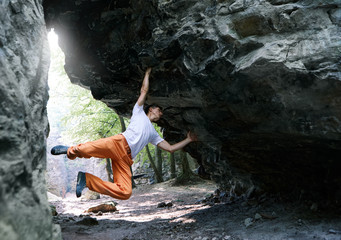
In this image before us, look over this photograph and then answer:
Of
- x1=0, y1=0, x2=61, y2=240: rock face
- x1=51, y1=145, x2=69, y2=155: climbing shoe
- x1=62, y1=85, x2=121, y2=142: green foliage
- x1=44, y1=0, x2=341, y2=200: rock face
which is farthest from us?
x1=62, y1=85, x2=121, y2=142: green foliage

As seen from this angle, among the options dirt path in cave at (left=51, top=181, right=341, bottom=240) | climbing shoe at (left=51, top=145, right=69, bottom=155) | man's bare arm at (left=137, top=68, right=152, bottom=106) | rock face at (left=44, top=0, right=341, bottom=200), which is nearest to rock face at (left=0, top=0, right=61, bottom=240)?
climbing shoe at (left=51, top=145, right=69, bottom=155)

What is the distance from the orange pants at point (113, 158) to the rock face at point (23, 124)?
107 centimetres

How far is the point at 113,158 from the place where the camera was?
490 centimetres

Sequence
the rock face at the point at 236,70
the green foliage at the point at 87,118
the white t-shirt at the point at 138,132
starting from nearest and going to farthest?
the rock face at the point at 236,70 → the white t-shirt at the point at 138,132 → the green foliage at the point at 87,118

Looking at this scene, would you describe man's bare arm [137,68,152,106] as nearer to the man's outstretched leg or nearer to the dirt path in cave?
the man's outstretched leg

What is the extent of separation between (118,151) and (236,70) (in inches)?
101

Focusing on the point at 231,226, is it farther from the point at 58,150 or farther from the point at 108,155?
the point at 58,150

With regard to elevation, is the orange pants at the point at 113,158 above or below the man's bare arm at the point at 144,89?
below

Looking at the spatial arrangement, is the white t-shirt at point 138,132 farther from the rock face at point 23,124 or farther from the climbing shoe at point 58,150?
the rock face at point 23,124

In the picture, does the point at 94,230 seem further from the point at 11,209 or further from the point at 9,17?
the point at 9,17

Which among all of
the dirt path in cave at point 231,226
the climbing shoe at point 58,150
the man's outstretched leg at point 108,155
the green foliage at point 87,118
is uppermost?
the green foliage at point 87,118

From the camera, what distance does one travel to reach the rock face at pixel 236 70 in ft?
13.0

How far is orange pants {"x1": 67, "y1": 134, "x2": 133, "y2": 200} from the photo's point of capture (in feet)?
15.0

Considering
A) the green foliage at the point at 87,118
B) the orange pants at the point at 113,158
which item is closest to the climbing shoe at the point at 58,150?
the orange pants at the point at 113,158
